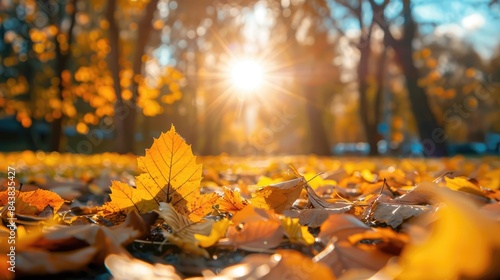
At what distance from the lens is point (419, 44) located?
2536 cm

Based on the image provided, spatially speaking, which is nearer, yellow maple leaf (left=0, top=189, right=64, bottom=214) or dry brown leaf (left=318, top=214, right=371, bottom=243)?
dry brown leaf (left=318, top=214, right=371, bottom=243)

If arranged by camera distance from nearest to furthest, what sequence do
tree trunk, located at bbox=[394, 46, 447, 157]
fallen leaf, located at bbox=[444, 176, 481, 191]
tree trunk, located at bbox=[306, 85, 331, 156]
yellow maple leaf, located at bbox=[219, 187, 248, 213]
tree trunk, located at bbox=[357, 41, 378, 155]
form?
yellow maple leaf, located at bbox=[219, 187, 248, 213] → fallen leaf, located at bbox=[444, 176, 481, 191] → tree trunk, located at bbox=[394, 46, 447, 157] → tree trunk, located at bbox=[357, 41, 378, 155] → tree trunk, located at bbox=[306, 85, 331, 156]

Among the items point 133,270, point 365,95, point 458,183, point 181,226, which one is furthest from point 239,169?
point 365,95

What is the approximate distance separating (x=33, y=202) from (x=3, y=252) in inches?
24.1

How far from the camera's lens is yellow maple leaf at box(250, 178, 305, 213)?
145 centimetres

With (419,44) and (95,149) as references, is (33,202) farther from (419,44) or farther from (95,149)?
(95,149)

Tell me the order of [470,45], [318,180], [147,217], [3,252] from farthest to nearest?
[470,45]
[318,180]
[147,217]
[3,252]

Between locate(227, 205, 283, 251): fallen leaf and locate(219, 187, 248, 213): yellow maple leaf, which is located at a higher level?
locate(219, 187, 248, 213): yellow maple leaf

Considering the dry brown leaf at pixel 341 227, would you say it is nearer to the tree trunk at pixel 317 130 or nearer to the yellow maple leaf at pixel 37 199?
the yellow maple leaf at pixel 37 199

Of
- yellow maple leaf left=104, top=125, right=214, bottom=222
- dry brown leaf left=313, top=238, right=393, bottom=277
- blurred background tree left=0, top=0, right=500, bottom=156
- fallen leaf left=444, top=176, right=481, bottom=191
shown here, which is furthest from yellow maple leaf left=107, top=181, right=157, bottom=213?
blurred background tree left=0, top=0, right=500, bottom=156

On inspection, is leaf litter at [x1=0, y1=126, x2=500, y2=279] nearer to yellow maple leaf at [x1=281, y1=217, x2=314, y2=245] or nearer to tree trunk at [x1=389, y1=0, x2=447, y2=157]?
yellow maple leaf at [x1=281, y1=217, x2=314, y2=245]

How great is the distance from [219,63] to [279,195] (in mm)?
23095

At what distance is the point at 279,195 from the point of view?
1459mm

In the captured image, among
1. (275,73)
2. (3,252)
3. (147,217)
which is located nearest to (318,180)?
(147,217)
